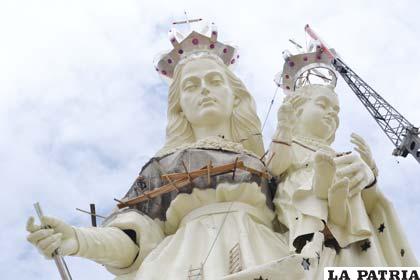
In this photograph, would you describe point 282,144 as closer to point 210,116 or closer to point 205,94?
point 210,116

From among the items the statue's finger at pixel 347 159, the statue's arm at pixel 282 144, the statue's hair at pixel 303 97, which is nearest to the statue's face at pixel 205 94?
the statue's hair at pixel 303 97

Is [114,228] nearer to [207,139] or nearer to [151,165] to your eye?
[151,165]

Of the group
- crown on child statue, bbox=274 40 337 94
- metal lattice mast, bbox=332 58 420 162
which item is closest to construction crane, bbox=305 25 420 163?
metal lattice mast, bbox=332 58 420 162

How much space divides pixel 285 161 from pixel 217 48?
2046 mm

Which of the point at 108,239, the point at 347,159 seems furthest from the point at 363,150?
the point at 108,239

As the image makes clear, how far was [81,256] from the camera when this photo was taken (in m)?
6.36

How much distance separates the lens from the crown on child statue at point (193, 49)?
28.0 ft

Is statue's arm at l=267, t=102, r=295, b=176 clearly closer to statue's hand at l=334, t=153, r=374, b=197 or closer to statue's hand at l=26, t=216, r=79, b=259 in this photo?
statue's hand at l=334, t=153, r=374, b=197

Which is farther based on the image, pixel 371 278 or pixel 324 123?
pixel 324 123

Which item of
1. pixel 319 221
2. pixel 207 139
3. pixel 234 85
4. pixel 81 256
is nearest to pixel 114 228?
pixel 81 256

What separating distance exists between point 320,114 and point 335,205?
1.76 meters

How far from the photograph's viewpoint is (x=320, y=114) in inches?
303

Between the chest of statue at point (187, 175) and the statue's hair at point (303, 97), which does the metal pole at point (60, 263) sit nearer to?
the chest of statue at point (187, 175)

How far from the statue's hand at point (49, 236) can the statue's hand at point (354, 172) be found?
2126 mm
